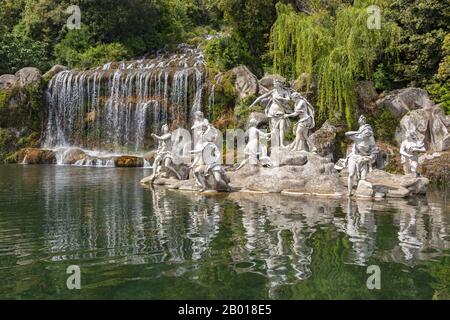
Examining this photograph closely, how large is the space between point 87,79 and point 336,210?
87.2 ft

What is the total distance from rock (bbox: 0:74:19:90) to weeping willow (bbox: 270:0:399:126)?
1896cm

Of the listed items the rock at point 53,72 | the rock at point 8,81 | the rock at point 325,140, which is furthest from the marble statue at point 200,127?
the rock at point 8,81

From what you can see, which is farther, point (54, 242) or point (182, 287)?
point (54, 242)

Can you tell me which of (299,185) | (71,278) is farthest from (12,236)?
(299,185)

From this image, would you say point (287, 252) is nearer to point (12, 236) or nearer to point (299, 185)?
point (12, 236)

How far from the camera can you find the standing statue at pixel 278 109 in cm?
1778

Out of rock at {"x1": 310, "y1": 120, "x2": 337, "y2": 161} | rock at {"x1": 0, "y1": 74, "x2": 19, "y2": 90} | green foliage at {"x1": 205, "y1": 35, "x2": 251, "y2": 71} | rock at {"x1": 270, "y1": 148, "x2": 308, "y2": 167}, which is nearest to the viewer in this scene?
rock at {"x1": 270, "y1": 148, "x2": 308, "y2": 167}

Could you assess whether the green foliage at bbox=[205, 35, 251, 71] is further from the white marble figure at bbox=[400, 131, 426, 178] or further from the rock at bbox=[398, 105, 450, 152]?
the white marble figure at bbox=[400, 131, 426, 178]

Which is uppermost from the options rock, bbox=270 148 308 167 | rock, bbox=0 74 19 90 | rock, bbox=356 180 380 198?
rock, bbox=0 74 19 90

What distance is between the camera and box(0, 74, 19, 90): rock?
115 feet

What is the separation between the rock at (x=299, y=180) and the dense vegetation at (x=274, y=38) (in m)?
9.37

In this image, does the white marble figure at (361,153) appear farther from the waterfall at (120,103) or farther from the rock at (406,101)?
the waterfall at (120,103)

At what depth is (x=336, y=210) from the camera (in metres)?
12.5

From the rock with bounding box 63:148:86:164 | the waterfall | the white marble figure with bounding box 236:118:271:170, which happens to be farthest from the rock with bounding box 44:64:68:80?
the white marble figure with bounding box 236:118:271:170
